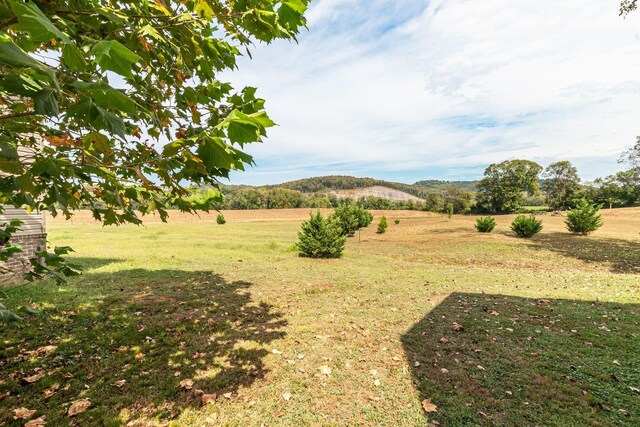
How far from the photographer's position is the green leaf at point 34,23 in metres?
0.92

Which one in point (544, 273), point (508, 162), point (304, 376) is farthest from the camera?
point (508, 162)

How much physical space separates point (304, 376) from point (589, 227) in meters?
25.3

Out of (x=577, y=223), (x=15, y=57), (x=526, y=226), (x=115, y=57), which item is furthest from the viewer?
(x=577, y=223)

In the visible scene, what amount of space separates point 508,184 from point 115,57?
7719cm

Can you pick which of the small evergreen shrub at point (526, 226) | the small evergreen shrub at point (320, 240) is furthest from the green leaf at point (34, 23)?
the small evergreen shrub at point (526, 226)

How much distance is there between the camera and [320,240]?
48.1 feet

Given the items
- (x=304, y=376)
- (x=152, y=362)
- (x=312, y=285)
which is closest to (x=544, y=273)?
(x=312, y=285)

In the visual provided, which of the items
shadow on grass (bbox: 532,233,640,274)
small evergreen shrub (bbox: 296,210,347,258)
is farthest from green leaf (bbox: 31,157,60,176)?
shadow on grass (bbox: 532,233,640,274)

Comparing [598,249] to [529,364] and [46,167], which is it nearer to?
[529,364]

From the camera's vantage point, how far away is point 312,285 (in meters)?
9.13

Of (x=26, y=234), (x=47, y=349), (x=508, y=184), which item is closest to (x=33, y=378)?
(x=47, y=349)

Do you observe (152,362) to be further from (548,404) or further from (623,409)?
(623,409)

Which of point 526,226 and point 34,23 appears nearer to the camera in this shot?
point 34,23

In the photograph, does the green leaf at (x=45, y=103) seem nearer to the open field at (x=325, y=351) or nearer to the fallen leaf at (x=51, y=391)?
the open field at (x=325, y=351)
